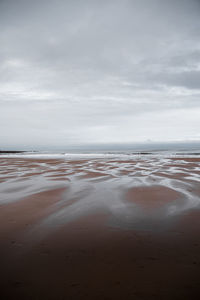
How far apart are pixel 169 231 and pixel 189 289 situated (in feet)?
3.33

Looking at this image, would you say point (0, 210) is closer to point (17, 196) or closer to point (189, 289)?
point (17, 196)

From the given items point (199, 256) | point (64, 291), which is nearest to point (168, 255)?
point (199, 256)

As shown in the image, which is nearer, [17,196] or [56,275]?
[56,275]

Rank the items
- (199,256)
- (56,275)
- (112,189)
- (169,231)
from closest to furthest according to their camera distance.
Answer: (56,275), (199,256), (169,231), (112,189)

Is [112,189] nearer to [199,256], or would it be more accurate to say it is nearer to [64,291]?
[199,256]

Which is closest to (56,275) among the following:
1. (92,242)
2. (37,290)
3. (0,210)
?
(37,290)

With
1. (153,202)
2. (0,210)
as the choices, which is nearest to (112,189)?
(153,202)

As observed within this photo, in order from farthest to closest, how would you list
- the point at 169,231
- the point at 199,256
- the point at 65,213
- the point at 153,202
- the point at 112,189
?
the point at 112,189 < the point at 153,202 < the point at 65,213 < the point at 169,231 < the point at 199,256

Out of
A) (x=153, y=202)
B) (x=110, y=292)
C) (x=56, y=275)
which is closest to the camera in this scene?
(x=110, y=292)

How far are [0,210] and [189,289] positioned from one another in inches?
127

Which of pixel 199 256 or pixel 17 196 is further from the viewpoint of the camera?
pixel 17 196

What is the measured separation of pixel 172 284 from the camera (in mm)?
1432

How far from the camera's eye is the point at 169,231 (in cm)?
237

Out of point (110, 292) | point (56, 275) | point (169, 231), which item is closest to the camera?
point (110, 292)
